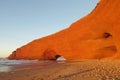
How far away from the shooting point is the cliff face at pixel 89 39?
131 feet

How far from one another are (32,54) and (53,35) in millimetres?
7074

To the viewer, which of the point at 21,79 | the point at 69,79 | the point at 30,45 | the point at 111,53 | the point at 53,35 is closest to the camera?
the point at 69,79

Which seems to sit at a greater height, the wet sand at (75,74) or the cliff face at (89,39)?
the cliff face at (89,39)

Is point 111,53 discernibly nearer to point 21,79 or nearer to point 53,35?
point 53,35

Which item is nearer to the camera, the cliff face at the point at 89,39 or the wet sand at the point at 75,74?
the wet sand at the point at 75,74

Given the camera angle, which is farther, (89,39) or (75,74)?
(89,39)

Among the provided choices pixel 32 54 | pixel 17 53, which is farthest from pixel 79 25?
pixel 17 53

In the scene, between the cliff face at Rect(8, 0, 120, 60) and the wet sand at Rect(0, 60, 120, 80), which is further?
the cliff face at Rect(8, 0, 120, 60)

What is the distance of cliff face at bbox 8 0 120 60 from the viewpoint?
131 ft

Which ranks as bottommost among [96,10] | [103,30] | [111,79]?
[111,79]

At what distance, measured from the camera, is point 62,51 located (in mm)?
49469

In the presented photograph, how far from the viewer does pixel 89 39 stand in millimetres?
44594

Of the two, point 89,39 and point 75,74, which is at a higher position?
point 89,39

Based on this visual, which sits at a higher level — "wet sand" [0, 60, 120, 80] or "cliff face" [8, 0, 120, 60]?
"cliff face" [8, 0, 120, 60]
